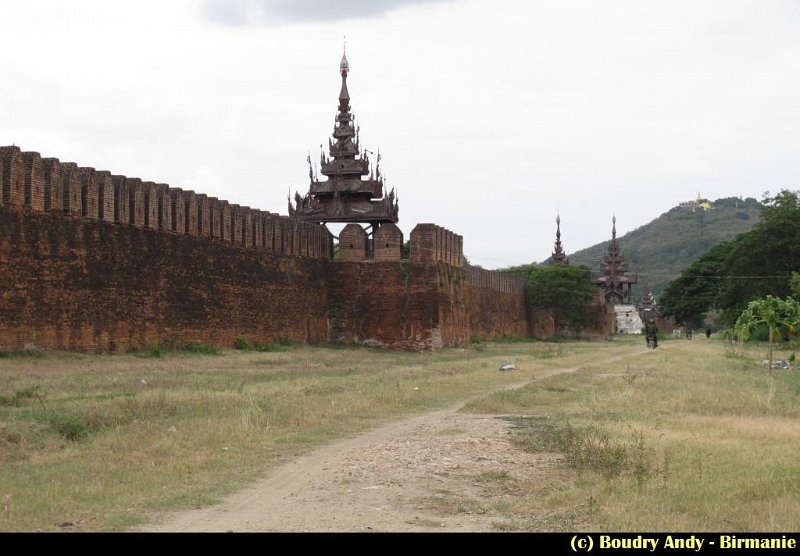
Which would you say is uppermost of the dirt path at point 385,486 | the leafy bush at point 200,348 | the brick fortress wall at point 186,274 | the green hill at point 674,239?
the green hill at point 674,239

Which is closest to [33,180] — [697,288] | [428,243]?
[428,243]

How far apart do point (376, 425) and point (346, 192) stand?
30362 mm

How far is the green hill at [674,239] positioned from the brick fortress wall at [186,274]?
101745mm

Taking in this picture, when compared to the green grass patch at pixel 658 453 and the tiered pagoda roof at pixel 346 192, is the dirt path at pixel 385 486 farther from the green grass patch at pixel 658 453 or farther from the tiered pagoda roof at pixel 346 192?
the tiered pagoda roof at pixel 346 192

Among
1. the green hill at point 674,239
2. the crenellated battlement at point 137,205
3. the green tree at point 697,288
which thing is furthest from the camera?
the green hill at point 674,239

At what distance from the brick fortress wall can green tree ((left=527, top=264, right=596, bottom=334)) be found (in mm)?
15360

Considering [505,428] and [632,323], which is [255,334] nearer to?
Result: [505,428]

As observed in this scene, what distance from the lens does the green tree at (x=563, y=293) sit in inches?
2253

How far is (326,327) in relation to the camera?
113ft

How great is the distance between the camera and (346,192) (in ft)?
137

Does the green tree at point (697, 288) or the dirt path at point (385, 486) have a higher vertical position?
the green tree at point (697, 288)

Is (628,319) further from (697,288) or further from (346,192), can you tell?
(346,192)

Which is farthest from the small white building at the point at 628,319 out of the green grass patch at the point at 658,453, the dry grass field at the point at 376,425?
the green grass patch at the point at 658,453
